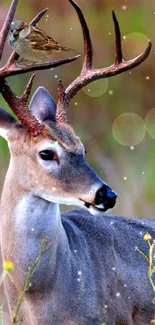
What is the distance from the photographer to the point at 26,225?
686 centimetres

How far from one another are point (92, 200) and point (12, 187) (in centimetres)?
54

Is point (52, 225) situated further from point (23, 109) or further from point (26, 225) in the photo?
point (23, 109)

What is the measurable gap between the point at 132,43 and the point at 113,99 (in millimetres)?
793

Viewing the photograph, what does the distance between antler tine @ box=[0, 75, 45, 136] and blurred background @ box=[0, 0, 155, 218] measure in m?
4.16

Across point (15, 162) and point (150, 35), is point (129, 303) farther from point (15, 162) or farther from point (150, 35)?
point (150, 35)

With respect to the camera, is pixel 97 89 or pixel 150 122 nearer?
pixel 150 122

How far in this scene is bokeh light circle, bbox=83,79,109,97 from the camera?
14.8 meters

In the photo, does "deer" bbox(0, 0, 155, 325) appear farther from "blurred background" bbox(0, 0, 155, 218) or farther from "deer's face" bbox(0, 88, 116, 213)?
"blurred background" bbox(0, 0, 155, 218)

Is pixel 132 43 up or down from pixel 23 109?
down

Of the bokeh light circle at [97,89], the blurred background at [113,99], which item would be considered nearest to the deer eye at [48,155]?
the blurred background at [113,99]

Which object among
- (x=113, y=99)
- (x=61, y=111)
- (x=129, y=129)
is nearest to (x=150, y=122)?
(x=129, y=129)

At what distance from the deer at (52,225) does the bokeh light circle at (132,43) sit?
7811 mm

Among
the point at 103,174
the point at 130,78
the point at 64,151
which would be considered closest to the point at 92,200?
the point at 64,151

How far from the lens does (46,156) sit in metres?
6.84
